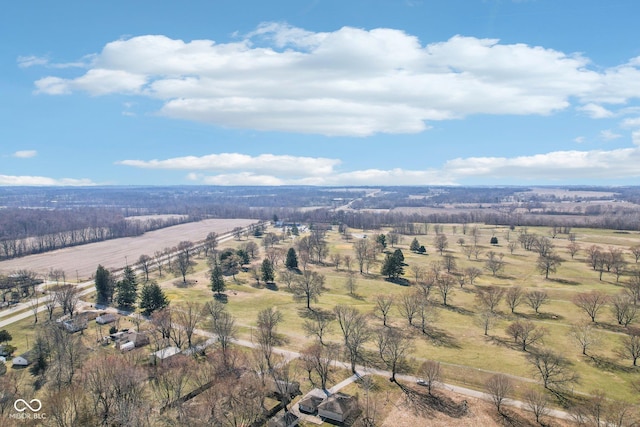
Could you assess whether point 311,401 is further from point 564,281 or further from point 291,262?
point 564,281

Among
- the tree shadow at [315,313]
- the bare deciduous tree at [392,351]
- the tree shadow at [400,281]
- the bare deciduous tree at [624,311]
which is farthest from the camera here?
the tree shadow at [400,281]

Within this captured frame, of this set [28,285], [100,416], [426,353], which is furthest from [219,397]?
[28,285]

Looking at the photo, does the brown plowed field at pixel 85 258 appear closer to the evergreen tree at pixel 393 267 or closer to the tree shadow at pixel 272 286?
the tree shadow at pixel 272 286

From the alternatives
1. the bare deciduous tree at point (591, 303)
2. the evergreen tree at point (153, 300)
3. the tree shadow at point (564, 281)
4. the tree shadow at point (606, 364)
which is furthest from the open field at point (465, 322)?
the evergreen tree at point (153, 300)

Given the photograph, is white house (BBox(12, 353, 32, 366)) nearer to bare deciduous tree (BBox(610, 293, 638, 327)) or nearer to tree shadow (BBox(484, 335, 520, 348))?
tree shadow (BBox(484, 335, 520, 348))

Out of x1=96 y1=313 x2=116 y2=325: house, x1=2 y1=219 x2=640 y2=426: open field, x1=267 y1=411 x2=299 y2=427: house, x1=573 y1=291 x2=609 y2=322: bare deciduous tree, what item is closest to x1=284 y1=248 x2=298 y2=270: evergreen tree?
x1=2 y1=219 x2=640 y2=426: open field

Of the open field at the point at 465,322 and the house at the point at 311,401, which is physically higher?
the house at the point at 311,401
